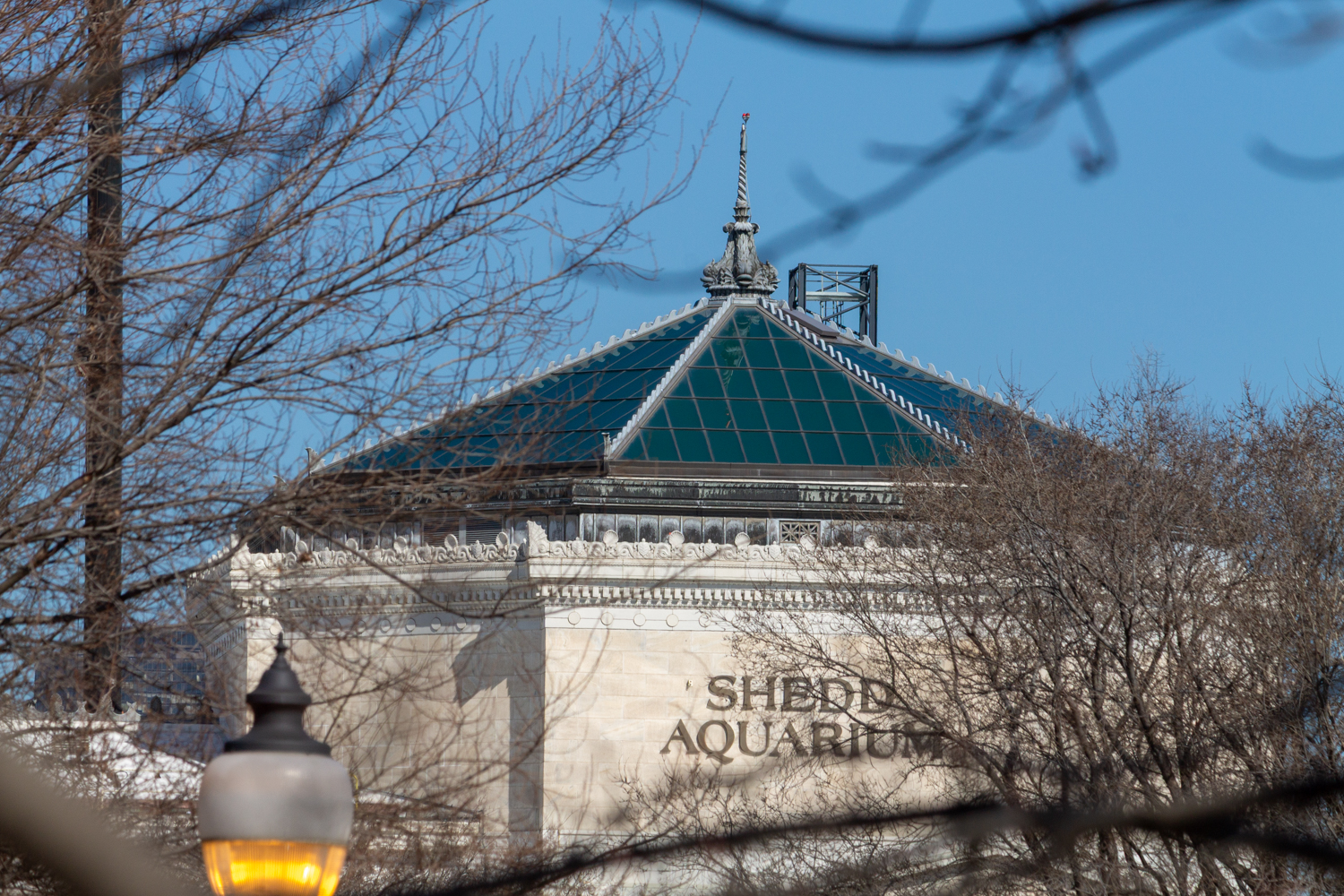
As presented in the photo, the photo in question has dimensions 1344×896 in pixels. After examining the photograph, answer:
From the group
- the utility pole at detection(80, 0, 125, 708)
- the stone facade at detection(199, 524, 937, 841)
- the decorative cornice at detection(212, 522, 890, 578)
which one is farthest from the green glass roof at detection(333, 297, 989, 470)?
the utility pole at detection(80, 0, 125, 708)

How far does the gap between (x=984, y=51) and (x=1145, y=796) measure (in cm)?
1858

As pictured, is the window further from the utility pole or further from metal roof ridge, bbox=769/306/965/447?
the utility pole

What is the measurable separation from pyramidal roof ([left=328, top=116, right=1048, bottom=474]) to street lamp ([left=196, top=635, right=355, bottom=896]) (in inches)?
978

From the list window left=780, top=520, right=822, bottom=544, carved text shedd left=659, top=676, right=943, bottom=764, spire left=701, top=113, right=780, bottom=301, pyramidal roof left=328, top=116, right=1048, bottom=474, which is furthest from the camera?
spire left=701, top=113, right=780, bottom=301

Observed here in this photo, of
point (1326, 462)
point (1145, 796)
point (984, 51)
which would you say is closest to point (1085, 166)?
point (984, 51)

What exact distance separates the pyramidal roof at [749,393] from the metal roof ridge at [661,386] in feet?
0.13

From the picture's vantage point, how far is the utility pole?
1036 centimetres

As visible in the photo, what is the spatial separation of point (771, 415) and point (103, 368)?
1065 inches

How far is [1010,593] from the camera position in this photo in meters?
25.1

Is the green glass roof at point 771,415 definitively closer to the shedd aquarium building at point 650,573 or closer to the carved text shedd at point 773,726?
the shedd aquarium building at point 650,573

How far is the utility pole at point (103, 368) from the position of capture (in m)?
10.4

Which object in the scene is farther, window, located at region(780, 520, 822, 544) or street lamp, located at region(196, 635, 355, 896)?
window, located at region(780, 520, 822, 544)

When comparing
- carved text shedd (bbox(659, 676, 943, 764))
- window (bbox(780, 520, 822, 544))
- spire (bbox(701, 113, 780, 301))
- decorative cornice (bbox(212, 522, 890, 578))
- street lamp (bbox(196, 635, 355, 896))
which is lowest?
street lamp (bbox(196, 635, 355, 896))

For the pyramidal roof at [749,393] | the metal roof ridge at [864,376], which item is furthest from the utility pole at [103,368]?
the metal roof ridge at [864,376]
